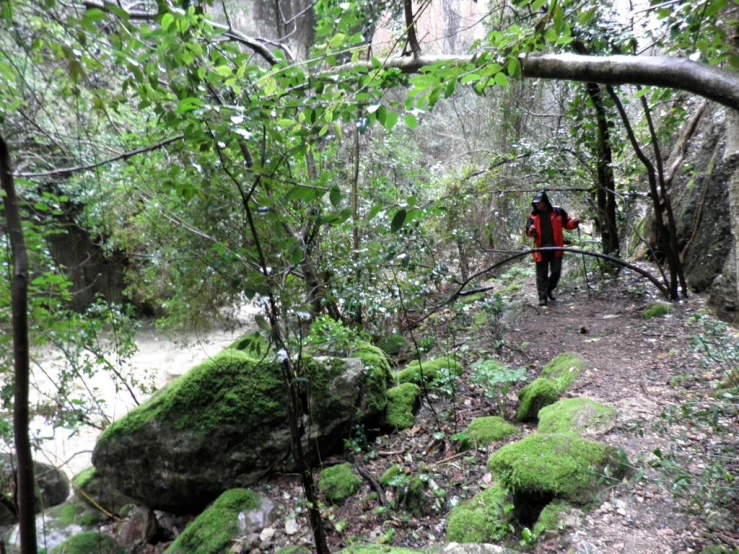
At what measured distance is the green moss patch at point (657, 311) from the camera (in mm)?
5730

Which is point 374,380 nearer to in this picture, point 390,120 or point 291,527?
point 291,527

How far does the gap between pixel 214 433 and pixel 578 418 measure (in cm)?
320

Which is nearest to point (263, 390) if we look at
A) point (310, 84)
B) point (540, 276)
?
point (310, 84)

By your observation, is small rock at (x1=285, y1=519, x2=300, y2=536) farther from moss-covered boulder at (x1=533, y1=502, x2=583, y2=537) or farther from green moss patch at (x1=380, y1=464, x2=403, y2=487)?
moss-covered boulder at (x1=533, y1=502, x2=583, y2=537)

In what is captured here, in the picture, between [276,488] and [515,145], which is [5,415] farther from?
[515,145]

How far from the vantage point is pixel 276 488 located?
4289mm

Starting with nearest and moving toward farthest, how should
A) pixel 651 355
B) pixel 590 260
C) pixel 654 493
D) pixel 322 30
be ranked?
pixel 322 30 → pixel 654 493 → pixel 651 355 → pixel 590 260

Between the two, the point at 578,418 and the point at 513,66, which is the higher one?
the point at 513,66

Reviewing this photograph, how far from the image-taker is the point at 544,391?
4195mm

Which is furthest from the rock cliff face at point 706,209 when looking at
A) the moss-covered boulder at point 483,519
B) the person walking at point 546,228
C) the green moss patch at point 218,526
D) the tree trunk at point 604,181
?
the green moss patch at point 218,526

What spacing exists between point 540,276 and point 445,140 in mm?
10359

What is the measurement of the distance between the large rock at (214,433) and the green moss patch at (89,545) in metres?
0.41

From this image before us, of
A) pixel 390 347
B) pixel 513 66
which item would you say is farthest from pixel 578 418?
pixel 390 347

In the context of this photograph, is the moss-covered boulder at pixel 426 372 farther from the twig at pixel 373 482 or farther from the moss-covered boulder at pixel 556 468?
the moss-covered boulder at pixel 556 468
